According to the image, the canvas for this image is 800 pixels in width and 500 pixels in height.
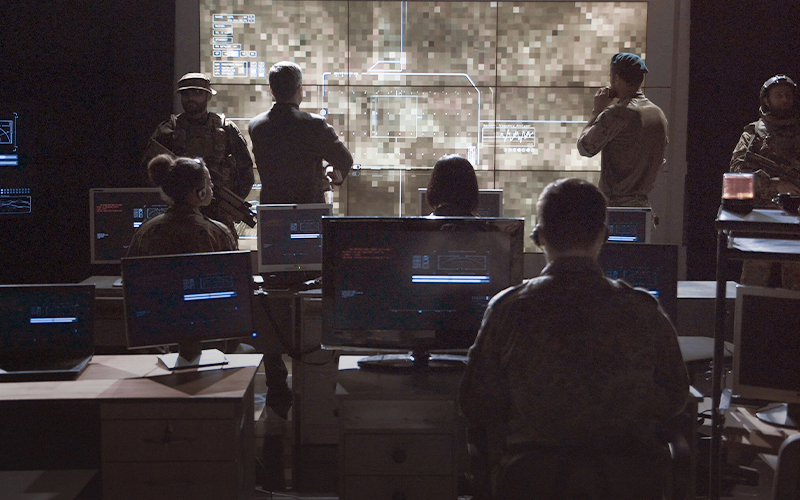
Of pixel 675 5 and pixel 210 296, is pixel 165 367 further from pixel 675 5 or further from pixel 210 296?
pixel 675 5

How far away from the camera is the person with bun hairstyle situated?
313cm

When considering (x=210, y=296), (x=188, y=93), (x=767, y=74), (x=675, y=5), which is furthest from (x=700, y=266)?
(x=210, y=296)

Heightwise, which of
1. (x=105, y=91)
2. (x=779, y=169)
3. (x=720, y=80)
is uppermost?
(x=720, y=80)

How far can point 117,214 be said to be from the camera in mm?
3973

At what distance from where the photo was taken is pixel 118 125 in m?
5.79

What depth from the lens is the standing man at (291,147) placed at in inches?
167

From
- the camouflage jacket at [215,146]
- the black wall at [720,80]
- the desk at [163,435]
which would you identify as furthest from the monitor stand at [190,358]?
the black wall at [720,80]

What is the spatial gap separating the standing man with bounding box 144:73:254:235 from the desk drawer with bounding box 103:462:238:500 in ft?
7.33

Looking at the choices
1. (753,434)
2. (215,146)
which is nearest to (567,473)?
(753,434)

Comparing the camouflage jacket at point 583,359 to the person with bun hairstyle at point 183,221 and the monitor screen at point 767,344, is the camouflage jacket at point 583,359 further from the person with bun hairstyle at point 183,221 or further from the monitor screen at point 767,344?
the person with bun hairstyle at point 183,221

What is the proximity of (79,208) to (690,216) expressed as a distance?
4672 millimetres

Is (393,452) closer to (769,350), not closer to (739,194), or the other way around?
(769,350)

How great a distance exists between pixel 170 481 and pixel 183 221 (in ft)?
3.89

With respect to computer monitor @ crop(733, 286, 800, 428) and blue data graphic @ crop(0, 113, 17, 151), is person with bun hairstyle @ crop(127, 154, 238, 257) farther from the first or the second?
blue data graphic @ crop(0, 113, 17, 151)
